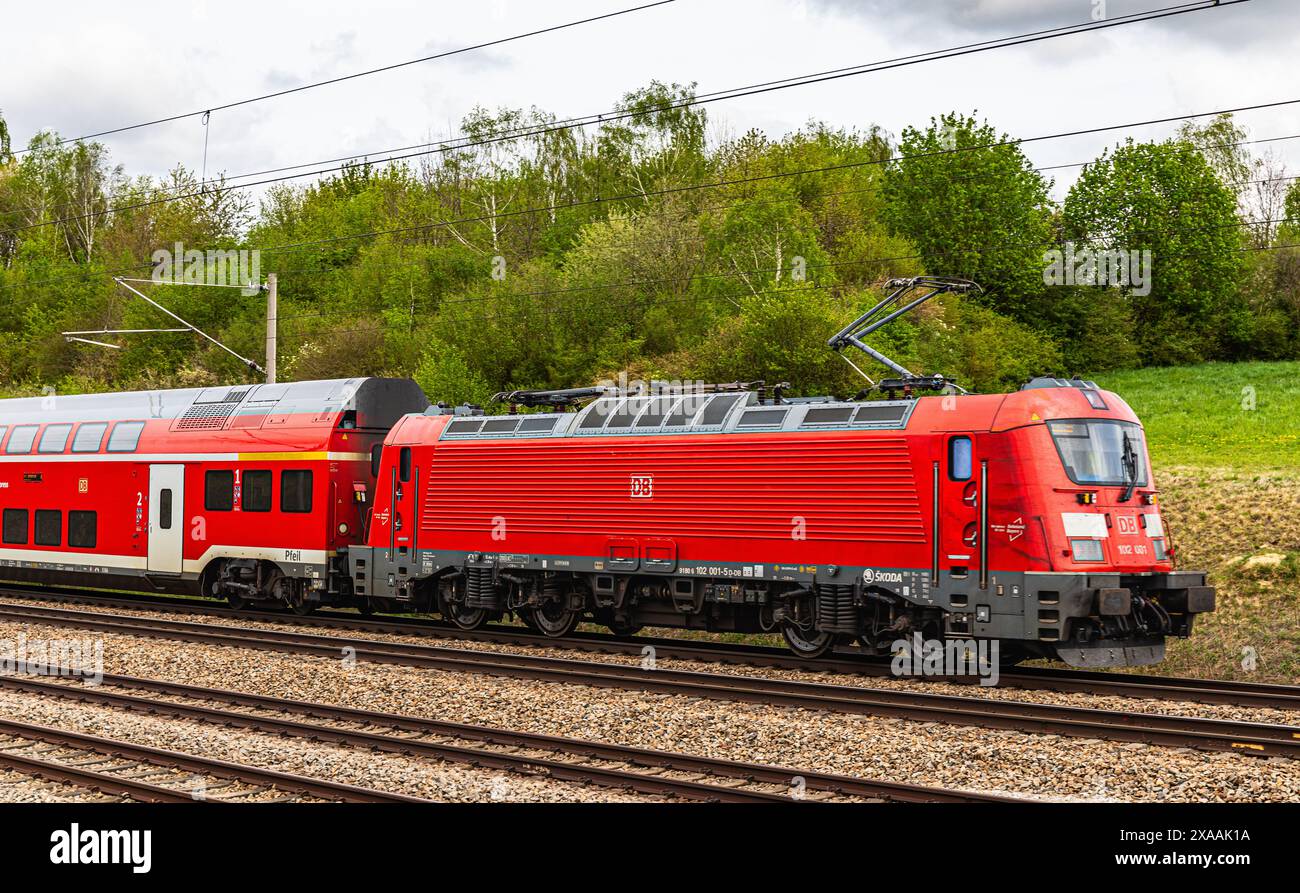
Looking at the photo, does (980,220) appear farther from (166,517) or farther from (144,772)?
(144,772)

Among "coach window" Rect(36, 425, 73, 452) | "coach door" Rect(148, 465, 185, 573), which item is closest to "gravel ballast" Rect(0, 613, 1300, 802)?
"coach door" Rect(148, 465, 185, 573)

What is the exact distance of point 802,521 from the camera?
55.3ft

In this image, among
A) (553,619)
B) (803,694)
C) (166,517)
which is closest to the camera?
(803,694)

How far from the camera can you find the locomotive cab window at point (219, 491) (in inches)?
916

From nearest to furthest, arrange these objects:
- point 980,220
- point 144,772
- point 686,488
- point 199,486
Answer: point 144,772 < point 686,488 < point 199,486 < point 980,220

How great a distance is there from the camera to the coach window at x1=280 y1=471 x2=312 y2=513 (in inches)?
877

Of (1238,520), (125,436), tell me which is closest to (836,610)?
(1238,520)

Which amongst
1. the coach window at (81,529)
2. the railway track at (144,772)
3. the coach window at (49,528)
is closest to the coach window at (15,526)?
the coach window at (49,528)

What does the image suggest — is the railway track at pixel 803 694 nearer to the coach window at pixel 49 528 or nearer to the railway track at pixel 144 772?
the railway track at pixel 144 772

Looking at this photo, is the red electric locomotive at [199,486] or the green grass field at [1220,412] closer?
the red electric locomotive at [199,486]

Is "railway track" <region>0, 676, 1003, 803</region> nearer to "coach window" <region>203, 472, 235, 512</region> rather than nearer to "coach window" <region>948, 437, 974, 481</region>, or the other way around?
"coach window" <region>948, 437, 974, 481</region>

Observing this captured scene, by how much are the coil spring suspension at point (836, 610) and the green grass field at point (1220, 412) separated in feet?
49.1

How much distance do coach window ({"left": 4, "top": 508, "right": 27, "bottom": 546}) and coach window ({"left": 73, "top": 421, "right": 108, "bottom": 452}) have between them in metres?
2.32

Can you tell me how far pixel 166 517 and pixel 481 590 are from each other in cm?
745
